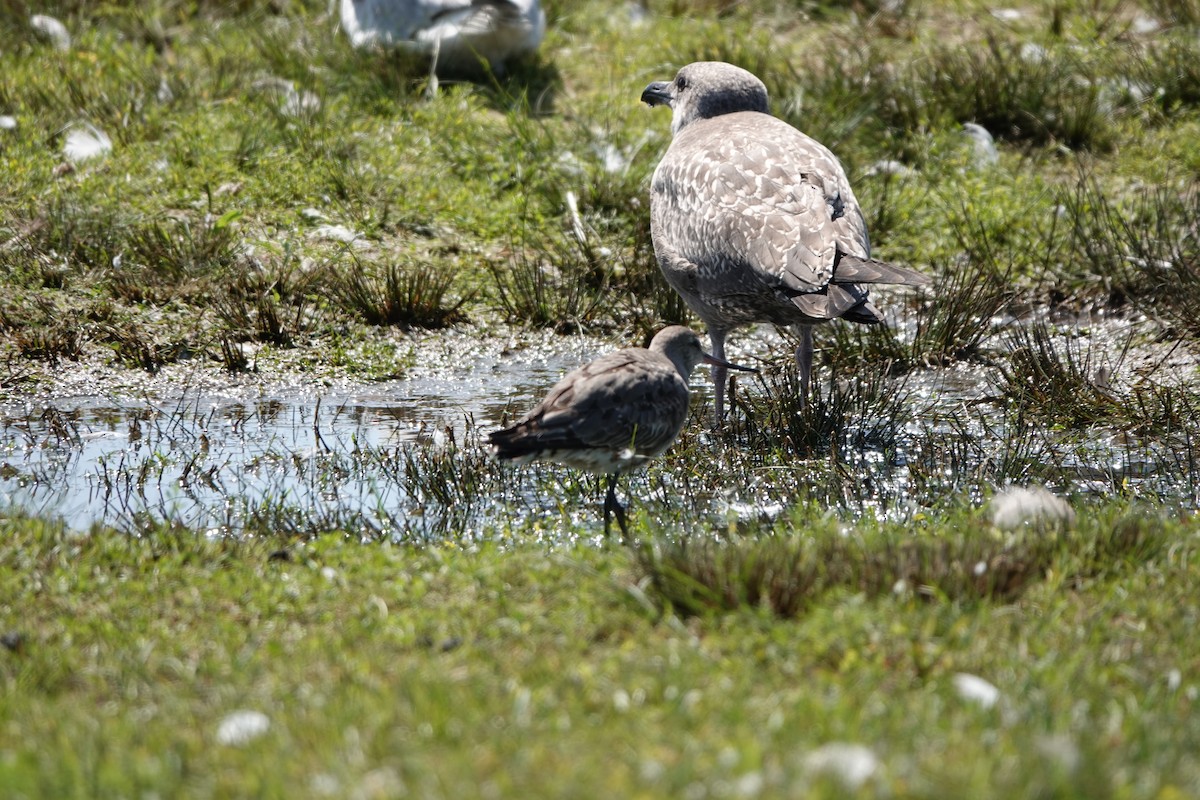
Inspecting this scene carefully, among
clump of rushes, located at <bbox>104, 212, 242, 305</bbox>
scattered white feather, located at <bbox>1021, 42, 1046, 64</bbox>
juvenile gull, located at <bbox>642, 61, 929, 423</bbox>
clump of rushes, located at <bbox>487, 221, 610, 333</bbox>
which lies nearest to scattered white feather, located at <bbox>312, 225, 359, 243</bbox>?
clump of rushes, located at <bbox>104, 212, 242, 305</bbox>

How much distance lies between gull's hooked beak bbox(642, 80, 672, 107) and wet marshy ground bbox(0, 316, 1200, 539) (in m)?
1.83

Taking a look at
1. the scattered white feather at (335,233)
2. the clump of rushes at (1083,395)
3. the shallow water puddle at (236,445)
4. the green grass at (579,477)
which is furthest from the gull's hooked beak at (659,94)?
the clump of rushes at (1083,395)

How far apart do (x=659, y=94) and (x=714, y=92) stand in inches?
21.5

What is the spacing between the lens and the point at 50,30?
36.2ft

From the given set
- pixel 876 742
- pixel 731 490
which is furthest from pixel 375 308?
pixel 876 742

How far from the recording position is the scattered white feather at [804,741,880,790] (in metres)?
3.10

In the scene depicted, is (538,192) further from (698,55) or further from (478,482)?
(478,482)

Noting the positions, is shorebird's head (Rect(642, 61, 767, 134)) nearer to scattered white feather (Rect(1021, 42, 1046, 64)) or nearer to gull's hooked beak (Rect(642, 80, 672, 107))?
gull's hooked beak (Rect(642, 80, 672, 107))

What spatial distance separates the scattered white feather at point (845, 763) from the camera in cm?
310

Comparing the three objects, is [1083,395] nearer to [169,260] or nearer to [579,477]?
[579,477]

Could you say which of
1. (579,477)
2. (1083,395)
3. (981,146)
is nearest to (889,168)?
(981,146)

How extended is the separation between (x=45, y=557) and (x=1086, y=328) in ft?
20.3

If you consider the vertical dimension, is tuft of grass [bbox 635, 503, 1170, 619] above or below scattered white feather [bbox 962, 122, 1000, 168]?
above

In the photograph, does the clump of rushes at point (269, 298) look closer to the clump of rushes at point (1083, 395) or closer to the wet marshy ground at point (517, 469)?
the wet marshy ground at point (517, 469)
